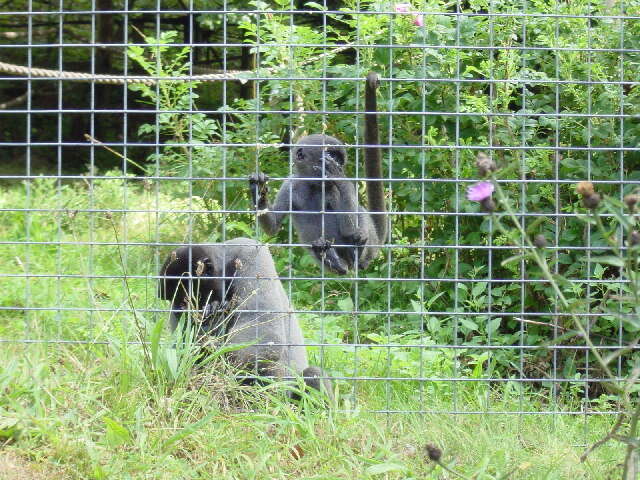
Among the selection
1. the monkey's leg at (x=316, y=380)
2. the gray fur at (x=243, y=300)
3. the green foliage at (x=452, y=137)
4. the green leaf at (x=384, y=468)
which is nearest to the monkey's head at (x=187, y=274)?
the gray fur at (x=243, y=300)

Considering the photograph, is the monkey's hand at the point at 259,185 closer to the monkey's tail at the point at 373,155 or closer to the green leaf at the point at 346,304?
the monkey's tail at the point at 373,155

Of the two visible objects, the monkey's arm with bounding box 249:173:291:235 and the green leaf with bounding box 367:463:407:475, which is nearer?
the green leaf with bounding box 367:463:407:475

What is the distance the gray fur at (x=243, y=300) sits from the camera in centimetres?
424

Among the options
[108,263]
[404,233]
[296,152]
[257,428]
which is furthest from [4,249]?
[257,428]

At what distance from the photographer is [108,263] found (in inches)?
255

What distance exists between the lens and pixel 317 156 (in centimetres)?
555

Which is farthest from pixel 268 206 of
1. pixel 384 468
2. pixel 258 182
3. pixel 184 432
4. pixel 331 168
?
pixel 384 468

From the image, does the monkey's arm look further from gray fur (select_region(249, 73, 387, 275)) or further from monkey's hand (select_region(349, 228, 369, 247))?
monkey's hand (select_region(349, 228, 369, 247))

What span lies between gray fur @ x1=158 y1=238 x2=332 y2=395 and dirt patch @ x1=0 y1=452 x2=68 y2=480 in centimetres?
119

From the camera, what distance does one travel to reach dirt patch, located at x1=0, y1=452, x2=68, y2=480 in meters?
3.02

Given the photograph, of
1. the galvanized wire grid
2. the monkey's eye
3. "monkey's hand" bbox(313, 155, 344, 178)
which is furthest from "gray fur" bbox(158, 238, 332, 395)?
the monkey's eye

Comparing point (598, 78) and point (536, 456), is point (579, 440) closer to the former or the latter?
point (536, 456)

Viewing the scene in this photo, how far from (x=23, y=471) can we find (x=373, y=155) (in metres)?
2.49

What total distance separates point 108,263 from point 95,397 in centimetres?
321
